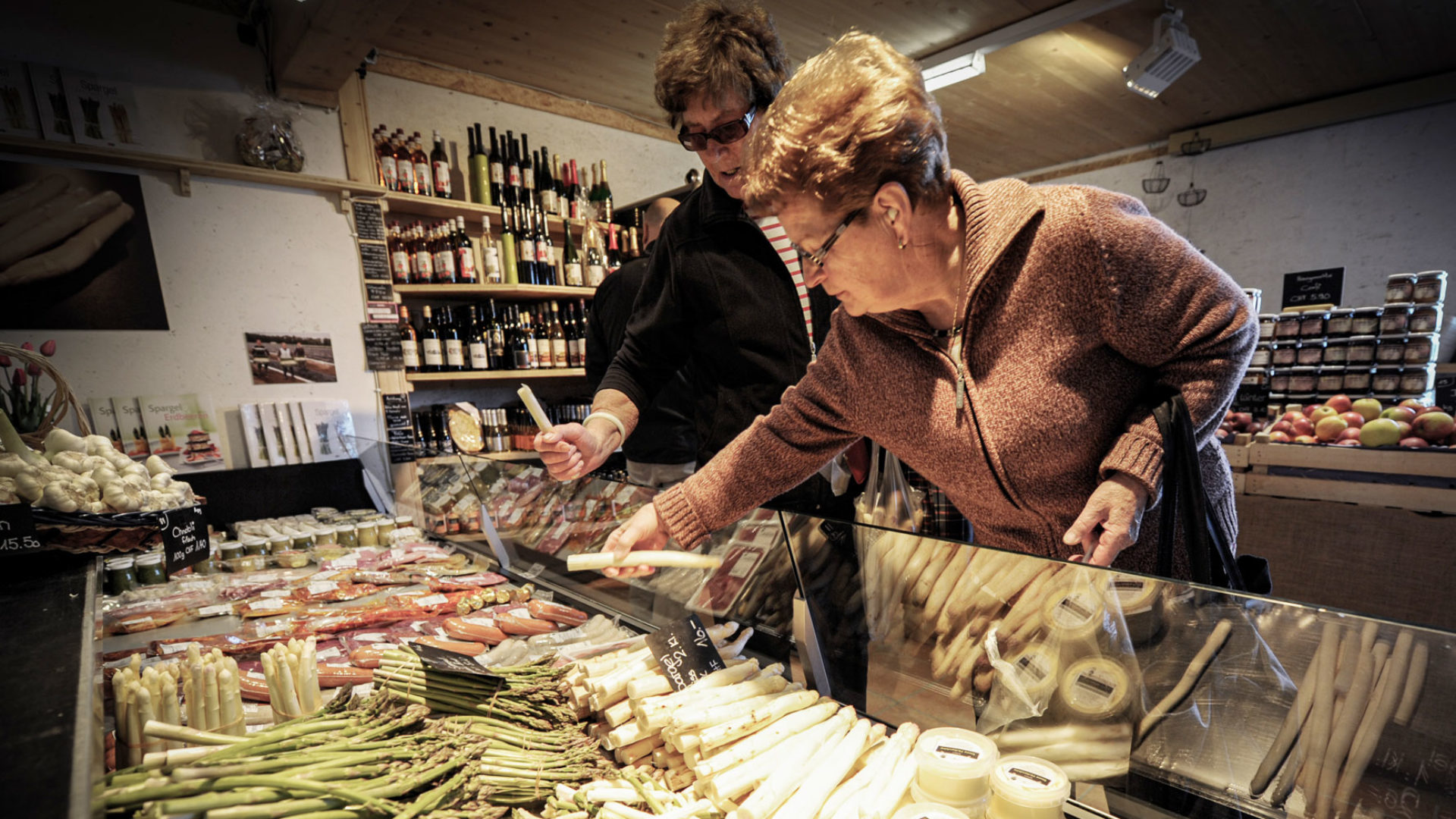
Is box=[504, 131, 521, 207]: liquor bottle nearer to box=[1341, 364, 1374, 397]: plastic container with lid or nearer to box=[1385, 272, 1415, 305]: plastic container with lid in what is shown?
box=[1385, 272, 1415, 305]: plastic container with lid

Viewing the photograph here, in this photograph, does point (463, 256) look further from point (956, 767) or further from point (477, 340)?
point (956, 767)

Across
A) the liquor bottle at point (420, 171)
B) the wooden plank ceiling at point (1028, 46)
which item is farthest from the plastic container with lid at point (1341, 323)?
the liquor bottle at point (420, 171)

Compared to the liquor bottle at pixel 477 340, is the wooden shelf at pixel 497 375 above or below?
below

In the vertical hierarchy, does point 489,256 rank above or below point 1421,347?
above

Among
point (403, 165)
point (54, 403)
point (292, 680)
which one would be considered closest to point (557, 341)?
point (403, 165)

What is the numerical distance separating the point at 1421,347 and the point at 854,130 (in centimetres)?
537

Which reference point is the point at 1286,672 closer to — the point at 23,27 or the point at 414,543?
the point at 414,543

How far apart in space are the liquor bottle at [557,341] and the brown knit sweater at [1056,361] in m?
3.97

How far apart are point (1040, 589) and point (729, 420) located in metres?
1.15

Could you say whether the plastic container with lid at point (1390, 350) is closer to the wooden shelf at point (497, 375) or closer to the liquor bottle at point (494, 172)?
the wooden shelf at point (497, 375)

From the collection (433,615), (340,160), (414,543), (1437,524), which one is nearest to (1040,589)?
(433,615)

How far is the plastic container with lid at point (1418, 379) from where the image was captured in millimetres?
4254

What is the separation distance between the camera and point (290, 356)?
13.8 feet

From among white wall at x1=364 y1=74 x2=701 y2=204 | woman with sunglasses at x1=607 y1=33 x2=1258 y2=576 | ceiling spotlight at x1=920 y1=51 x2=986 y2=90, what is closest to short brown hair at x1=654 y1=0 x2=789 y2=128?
woman with sunglasses at x1=607 y1=33 x2=1258 y2=576
